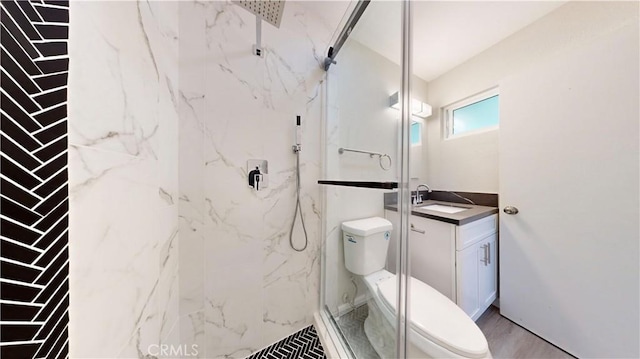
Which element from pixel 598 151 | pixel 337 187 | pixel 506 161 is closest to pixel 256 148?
pixel 337 187

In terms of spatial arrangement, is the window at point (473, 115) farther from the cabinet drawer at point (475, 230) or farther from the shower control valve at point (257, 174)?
the shower control valve at point (257, 174)

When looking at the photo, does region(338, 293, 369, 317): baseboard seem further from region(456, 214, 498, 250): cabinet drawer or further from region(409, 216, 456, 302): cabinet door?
region(456, 214, 498, 250): cabinet drawer

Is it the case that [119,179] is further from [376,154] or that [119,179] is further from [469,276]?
[469,276]

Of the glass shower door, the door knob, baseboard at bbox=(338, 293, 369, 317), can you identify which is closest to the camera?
the glass shower door

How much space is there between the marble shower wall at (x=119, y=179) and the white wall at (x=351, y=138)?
2.93 ft

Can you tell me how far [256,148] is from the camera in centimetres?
107

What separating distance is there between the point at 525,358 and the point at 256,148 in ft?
6.78

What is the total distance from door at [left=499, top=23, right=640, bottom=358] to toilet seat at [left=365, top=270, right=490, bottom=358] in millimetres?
869

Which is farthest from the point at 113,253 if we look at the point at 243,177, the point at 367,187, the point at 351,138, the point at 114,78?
the point at 351,138

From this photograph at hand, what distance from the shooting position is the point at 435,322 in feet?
2.91

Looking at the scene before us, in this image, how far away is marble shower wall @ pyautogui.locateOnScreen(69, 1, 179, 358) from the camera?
1.32 ft

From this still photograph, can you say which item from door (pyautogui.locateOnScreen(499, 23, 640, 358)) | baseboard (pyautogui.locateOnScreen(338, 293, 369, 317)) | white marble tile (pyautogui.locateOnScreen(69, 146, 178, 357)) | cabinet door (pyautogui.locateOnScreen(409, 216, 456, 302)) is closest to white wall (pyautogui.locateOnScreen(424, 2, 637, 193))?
door (pyautogui.locateOnScreen(499, 23, 640, 358))

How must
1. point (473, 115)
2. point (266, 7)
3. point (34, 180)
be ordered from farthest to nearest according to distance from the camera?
point (473, 115) → point (266, 7) → point (34, 180)

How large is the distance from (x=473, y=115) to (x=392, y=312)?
213 cm
